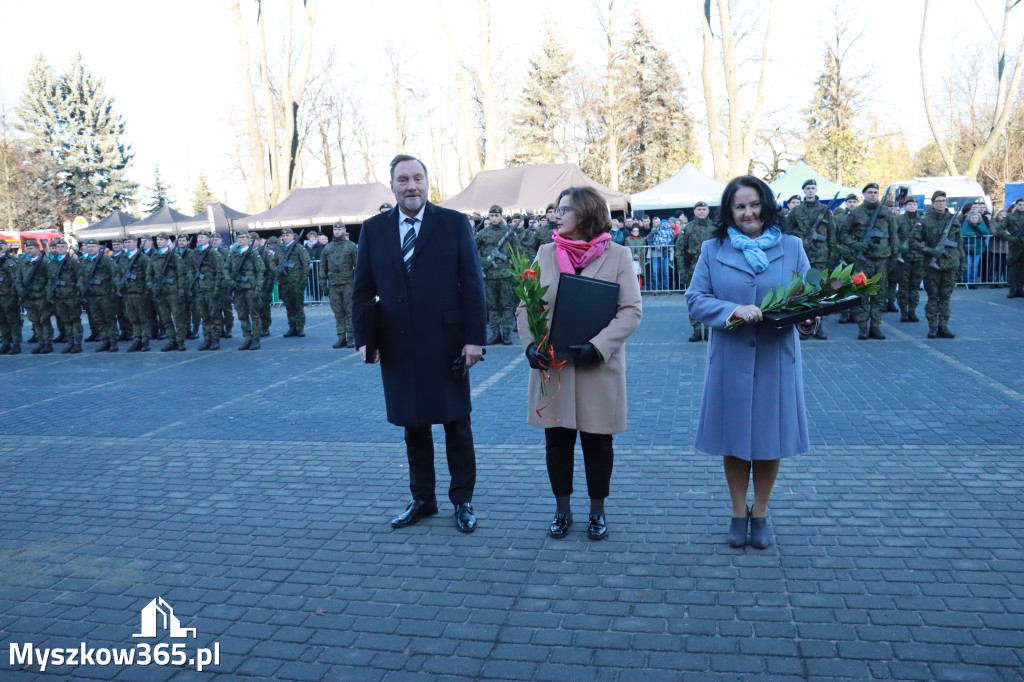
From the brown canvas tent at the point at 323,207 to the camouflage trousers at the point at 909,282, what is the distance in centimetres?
1724

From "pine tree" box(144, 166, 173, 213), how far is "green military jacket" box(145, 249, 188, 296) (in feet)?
135

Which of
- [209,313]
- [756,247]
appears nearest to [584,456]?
[756,247]

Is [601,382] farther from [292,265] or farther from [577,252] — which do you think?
[292,265]

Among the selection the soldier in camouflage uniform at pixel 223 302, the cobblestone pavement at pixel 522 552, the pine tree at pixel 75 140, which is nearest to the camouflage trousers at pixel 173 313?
the soldier in camouflage uniform at pixel 223 302

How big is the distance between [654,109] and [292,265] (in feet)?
113

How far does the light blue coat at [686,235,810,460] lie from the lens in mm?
3938

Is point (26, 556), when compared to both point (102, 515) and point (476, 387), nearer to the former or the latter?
point (102, 515)

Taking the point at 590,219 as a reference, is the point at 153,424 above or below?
below

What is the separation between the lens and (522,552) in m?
4.21

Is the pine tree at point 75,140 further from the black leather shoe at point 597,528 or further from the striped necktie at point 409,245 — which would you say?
the black leather shoe at point 597,528

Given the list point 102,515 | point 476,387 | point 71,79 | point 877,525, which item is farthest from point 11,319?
point 71,79

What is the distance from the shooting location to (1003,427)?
6.14 m

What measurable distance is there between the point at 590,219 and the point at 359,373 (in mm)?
6729

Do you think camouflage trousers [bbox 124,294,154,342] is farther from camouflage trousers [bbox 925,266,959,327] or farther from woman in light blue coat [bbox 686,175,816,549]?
camouflage trousers [bbox 925,266,959,327]
